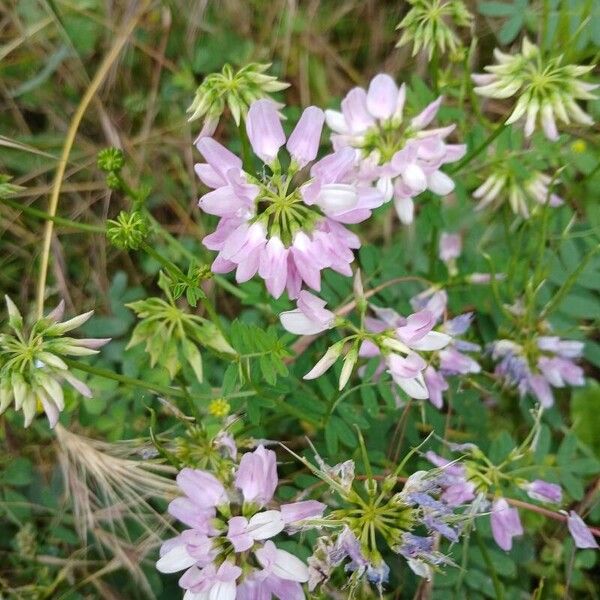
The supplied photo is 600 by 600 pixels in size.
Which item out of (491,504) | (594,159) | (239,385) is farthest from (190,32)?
(491,504)

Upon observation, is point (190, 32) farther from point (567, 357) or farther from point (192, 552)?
point (192, 552)

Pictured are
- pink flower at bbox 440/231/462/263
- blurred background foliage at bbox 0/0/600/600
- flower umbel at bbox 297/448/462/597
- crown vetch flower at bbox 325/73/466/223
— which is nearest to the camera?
flower umbel at bbox 297/448/462/597

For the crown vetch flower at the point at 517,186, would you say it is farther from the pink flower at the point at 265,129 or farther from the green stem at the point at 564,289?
the pink flower at the point at 265,129

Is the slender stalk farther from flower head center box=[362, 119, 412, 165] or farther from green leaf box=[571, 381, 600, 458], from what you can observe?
green leaf box=[571, 381, 600, 458]

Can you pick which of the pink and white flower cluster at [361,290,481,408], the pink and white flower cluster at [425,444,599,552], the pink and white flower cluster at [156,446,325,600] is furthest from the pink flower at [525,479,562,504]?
the pink and white flower cluster at [156,446,325,600]

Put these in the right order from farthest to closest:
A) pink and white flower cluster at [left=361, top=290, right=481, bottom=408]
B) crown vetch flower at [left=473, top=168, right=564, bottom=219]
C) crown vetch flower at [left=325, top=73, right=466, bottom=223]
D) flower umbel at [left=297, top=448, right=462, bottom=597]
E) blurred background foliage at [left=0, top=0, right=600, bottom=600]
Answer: crown vetch flower at [left=473, top=168, right=564, bottom=219] → blurred background foliage at [left=0, top=0, right=600, bottom=600] → crown vetch flower at [left=325, top=73, right=466, bottom=223] → pink and white flower cluster at [left=361, top=290, right=481, bottom=408] → flower umbel at [left=297, top=448, right=462, bottom=597]

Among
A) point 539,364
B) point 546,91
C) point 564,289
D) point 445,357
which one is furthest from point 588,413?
point 546,91
